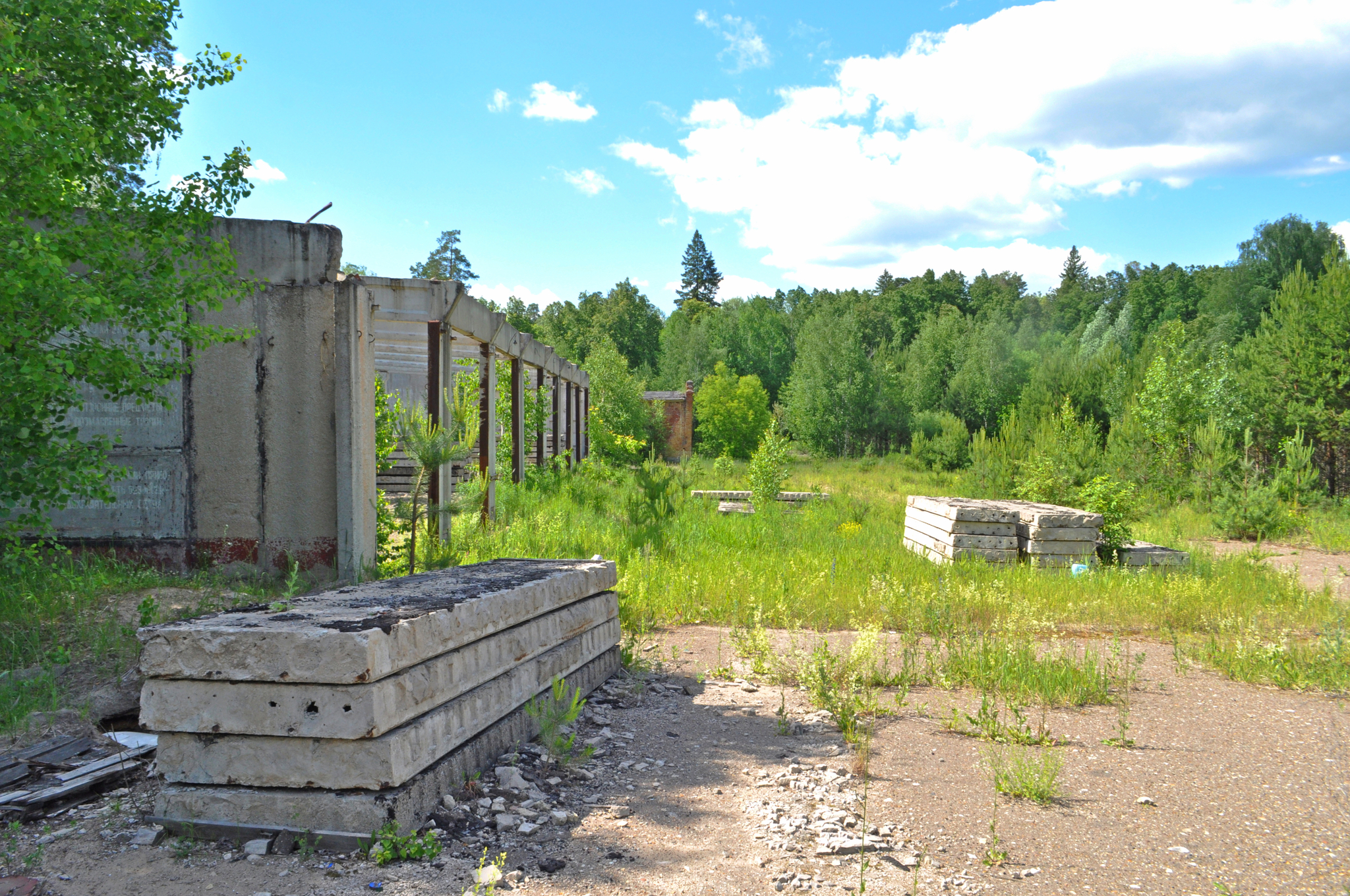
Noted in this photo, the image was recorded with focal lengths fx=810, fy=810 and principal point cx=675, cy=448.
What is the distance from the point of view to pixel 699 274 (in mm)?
96188

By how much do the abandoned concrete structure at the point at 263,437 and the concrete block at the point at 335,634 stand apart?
111 inches

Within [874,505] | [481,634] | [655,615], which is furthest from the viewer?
[874,505]

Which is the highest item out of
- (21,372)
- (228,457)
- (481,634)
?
(21,372)

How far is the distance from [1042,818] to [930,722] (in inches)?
51.8

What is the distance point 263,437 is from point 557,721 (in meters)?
4.10

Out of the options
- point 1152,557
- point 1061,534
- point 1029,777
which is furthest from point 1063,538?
point 1029,777

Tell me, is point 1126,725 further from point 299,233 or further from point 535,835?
point 299,233

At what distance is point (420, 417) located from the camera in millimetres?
6754

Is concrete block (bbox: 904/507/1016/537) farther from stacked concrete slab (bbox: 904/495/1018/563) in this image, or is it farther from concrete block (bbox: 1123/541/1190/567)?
concrete block (bbox: 1123/541/1190/567)

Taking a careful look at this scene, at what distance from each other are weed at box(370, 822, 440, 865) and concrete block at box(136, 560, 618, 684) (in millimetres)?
569

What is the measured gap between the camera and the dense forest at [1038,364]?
20.0 m

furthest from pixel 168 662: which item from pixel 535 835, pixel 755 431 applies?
pixel 755 431

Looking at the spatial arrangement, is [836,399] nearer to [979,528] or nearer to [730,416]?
[730,416]

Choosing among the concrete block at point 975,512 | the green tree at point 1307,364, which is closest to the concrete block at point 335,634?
the concrete block at point 975,512
